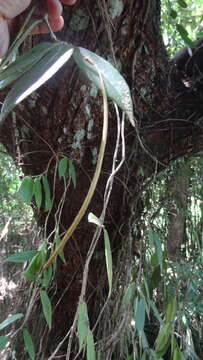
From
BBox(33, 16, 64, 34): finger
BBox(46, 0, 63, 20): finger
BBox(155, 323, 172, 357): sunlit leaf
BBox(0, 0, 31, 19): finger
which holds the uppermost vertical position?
BBox(33, 16, 64, 34): finger

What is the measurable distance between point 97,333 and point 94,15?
0.56 metres

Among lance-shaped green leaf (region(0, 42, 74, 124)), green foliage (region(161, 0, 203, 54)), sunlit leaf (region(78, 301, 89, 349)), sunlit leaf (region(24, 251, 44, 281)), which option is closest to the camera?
lance-shaped green leaf (region(0, 42, 74, 124))

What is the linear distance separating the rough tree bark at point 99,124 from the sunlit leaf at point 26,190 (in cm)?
7

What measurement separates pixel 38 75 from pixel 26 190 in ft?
1.09

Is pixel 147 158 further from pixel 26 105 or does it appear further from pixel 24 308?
pixel 24 308

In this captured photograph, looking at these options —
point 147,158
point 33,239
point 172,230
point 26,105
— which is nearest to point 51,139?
point 26,105

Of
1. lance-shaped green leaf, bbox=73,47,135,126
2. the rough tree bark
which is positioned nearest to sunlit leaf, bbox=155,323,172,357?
the rough tree bark

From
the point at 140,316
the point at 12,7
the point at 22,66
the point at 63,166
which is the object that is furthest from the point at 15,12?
the point at 140,316

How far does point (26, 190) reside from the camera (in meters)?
0.57

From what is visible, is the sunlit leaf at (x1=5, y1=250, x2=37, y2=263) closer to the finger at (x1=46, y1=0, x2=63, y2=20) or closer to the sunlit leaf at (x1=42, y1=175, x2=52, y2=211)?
the sunlit leaf at (x1=42, y1=175, x2=52, y2=211)

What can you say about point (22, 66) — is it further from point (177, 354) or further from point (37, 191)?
point (177, 354)

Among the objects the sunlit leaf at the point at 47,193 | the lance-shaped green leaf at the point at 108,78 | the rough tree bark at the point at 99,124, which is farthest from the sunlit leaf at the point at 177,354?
the lance-shaped green leaf at the point at 108,78

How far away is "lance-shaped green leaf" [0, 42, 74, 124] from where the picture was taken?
0.80 ft

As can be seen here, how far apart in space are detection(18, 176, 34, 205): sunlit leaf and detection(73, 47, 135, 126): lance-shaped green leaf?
1.05 ft
